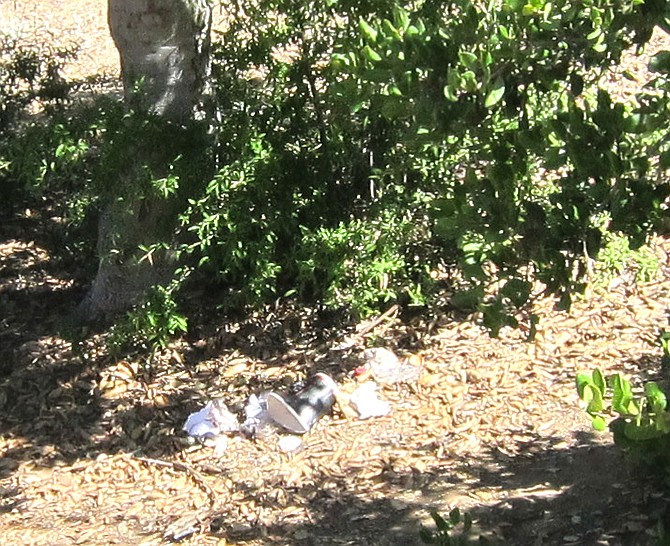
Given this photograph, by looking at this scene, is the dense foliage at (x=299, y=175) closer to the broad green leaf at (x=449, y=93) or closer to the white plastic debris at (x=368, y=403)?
the white plastic debris at (x=368, y=403)

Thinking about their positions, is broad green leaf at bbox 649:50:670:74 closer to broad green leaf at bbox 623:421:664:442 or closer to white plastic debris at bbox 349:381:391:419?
broad green leaf at bbox 623:421:664:442

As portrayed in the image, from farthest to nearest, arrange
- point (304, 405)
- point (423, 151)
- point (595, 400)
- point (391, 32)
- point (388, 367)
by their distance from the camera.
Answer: point (388, 367)
point (304, 405)
point (423, 151)
point (391, 32)
point (595, 400)

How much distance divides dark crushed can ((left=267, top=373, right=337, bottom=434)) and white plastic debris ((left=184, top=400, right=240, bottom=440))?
0.24 metres

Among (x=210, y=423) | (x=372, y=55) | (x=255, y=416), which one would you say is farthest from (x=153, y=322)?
(x=372, y=55)

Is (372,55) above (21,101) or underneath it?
underneath

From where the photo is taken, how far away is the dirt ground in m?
4.89

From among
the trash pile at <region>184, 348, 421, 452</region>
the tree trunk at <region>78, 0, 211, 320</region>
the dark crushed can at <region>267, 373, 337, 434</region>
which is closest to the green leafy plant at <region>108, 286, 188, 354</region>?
the tree trunk at <region>78, 0, 211, 320</region>

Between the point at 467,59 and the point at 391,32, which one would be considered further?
the point at 391,32

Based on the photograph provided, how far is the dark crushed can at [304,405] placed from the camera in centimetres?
566

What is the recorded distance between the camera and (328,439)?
5648 millimetres

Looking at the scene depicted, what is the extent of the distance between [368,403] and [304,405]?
1.15 feet

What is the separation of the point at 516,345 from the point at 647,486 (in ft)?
5.56

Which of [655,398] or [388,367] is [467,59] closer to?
[655,398]

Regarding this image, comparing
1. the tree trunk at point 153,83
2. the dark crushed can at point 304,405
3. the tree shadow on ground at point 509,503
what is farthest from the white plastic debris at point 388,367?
the tree trunk at point 153,83
